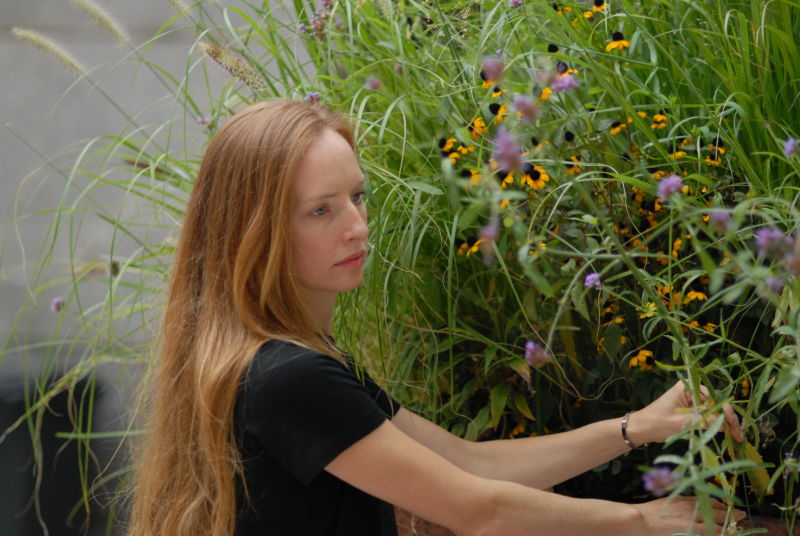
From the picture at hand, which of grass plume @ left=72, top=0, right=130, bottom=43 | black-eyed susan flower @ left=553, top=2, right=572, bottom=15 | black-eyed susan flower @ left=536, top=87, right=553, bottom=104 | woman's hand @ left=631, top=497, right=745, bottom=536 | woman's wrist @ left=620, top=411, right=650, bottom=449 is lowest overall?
woman's hand @ left=631, top=497, right=745, bottom=536

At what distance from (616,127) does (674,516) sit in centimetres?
49

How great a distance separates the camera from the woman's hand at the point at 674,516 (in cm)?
110

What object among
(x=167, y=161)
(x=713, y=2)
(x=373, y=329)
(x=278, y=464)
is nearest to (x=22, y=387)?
(x=167, y=161)

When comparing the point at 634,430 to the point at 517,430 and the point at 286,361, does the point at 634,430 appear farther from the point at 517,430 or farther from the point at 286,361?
the point at 286,361

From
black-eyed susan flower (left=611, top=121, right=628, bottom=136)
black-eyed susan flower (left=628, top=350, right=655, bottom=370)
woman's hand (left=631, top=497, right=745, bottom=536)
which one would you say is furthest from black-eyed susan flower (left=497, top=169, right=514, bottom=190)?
woman's hand (left=631, top=497, right=745, bottom=536)

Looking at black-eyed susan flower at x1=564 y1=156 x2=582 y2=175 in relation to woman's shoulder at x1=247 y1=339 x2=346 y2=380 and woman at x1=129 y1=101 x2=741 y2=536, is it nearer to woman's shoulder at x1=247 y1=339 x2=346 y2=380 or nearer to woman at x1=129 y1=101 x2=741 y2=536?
woman at x1=129 y1=101 x2=741 y2=536

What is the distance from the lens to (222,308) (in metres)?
1.22

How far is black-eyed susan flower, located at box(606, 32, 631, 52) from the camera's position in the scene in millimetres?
1293

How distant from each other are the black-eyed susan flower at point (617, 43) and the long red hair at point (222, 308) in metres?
0.34

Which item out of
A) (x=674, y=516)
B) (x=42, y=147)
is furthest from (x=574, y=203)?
(x=42, y=147)

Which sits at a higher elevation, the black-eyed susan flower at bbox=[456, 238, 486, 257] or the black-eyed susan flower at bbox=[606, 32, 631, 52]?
the black-eyed susan flower at bbox=[606, 32, 631, 52]

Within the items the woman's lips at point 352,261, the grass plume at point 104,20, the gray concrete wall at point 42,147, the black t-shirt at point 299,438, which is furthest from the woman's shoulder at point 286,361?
the gray concrete wall at point 42,147

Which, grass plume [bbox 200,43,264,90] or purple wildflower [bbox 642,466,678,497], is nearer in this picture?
purple wildflower [bbox 642,466,678,497]

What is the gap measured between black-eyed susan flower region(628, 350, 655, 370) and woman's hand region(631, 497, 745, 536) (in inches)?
7.1
